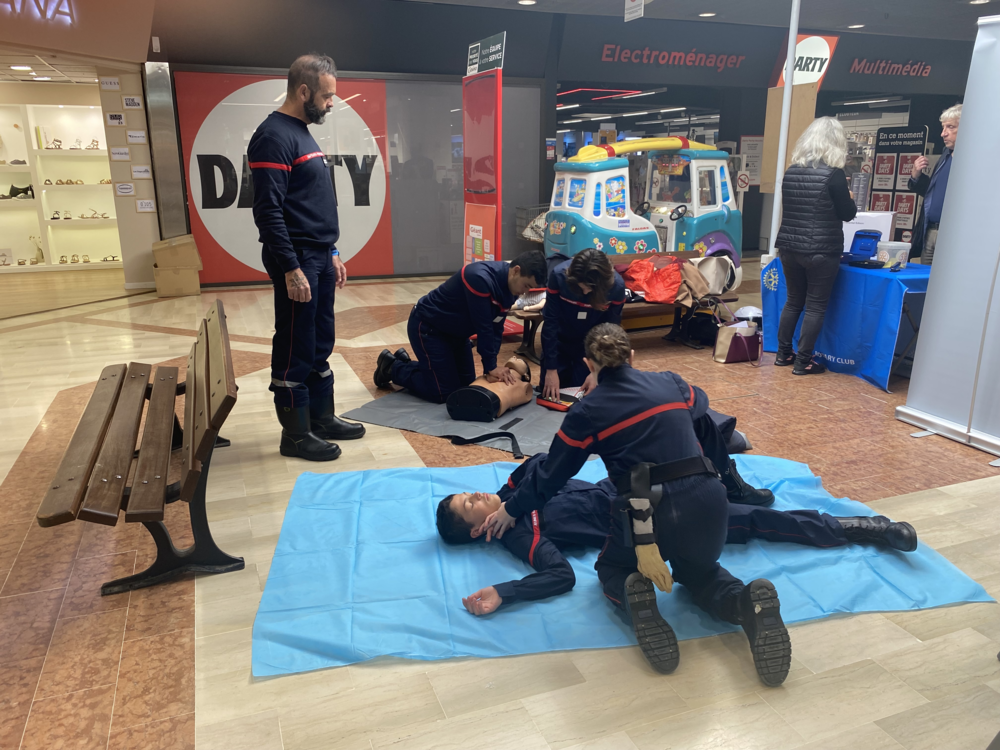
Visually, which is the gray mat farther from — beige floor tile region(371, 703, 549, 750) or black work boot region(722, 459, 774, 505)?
beige floor tile region(371, 703, 549, 750)

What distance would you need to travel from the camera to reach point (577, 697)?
2107 millimetres

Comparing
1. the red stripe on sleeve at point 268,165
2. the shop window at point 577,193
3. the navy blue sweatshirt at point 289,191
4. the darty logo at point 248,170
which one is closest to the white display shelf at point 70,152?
the darty logo at point 248,170

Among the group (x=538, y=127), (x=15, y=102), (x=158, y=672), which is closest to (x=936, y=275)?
(x=158, y=672)

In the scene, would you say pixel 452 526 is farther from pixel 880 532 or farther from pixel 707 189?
pixel 707 189

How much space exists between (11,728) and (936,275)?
4.68 meters

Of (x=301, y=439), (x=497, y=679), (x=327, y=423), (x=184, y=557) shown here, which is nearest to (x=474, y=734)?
(x=497, y=679)

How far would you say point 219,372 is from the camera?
261cm

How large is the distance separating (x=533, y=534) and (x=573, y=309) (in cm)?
205

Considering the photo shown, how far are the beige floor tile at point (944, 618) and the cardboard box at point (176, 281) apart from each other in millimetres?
8169

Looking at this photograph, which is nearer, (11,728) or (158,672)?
(11,728)

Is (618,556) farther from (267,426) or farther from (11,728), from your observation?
(267,426)

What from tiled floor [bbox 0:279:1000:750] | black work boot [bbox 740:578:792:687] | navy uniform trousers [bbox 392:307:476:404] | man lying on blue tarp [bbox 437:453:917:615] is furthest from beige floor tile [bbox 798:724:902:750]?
navy uniform trousers [bbox 392:307:476:404]

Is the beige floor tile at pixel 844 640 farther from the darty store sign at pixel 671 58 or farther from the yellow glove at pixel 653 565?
the darty store sign at pixel 671 58

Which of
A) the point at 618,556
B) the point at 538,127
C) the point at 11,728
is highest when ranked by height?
the point at 538,127
